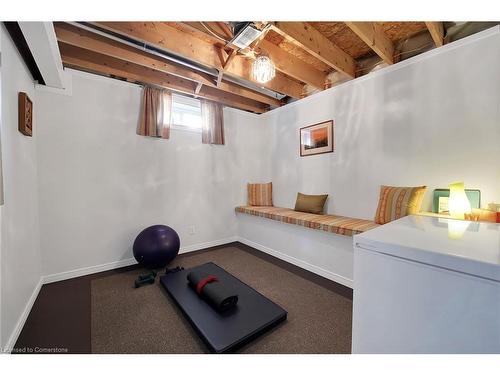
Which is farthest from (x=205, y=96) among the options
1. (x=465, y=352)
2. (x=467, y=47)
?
(x=465, y=352)

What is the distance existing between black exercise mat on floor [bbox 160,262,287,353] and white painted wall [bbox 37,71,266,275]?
1.25 metres

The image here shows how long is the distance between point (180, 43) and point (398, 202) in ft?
9.46

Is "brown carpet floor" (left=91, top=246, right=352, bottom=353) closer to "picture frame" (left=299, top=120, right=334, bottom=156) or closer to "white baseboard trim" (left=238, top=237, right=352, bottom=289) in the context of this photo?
"white baseboard trim" (left=238, top=237, right=352, bottom=289)

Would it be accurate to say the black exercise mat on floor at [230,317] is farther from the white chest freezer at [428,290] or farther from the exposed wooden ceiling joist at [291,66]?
the exposed wooden ceiling joist at [291,66]

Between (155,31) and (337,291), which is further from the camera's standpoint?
(337,291)

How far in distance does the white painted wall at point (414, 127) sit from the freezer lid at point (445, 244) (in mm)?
1112

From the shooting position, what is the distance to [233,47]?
7.13 feet

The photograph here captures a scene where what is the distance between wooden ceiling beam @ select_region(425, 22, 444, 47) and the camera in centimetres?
180

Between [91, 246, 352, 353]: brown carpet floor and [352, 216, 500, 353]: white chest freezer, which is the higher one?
[352, 216, 500, 353]: white chest freezer

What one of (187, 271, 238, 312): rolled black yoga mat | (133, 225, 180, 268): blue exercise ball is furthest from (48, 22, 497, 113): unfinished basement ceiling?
(187, 271, 238, 312): rolled black yoga mat

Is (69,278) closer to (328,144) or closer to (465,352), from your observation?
(465,352)
